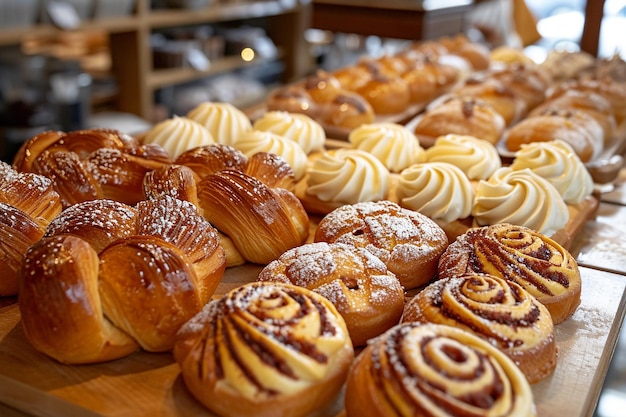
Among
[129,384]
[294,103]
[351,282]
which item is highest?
[294,103]

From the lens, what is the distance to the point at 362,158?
229cm

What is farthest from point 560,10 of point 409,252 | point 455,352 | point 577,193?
point 455,352

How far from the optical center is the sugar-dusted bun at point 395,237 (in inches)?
70.1

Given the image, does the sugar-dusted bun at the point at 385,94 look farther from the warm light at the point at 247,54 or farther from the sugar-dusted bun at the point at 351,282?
the warm light at the point at 247,54

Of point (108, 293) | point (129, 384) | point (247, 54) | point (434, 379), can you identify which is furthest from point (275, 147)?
point (247, 54)

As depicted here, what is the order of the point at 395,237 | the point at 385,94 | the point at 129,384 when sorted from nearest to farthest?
the point at 129,384
the point at 395,237
the point at 385,94

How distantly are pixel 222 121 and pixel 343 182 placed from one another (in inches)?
26.9

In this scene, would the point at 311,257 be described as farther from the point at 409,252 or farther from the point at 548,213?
the point at 548,213

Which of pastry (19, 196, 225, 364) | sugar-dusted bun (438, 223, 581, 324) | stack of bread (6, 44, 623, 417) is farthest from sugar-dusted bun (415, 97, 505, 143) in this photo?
pastry (19, 196, 225, 364)

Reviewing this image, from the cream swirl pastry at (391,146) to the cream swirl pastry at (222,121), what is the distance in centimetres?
47

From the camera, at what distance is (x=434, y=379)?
1127mm

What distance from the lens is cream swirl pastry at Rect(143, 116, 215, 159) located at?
241cm

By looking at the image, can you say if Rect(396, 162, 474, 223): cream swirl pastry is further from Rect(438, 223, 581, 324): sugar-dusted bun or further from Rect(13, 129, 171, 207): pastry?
Rect(13, 129, 171, 207): pastry

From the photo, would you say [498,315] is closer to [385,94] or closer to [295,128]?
[295,128]
